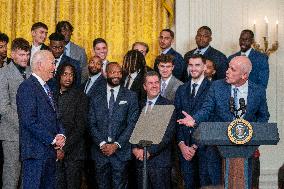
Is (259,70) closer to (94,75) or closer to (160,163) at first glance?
(160,163)

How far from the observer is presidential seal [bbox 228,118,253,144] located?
3955mm

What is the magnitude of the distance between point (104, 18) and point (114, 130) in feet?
9.26

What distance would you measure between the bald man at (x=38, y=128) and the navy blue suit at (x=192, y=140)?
147 cm

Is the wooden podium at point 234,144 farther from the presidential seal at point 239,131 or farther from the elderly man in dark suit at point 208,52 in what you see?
the elderly man in dark suit at point 208,52

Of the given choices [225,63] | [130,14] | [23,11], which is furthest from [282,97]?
[23,11]

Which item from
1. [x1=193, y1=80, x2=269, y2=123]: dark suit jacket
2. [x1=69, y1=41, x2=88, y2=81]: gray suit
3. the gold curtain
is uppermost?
the gold curtain

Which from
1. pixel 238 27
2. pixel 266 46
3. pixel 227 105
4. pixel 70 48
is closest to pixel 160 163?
pixel 227 105

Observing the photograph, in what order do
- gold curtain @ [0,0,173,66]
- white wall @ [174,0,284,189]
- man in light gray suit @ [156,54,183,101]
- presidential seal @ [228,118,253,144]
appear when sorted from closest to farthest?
presidential seal @ [228,118,253,144] < man in light gray suit @ [156,54,183,101] < white wall @ [174,0,284,189] < gold curtain @ [0,0,173,66]

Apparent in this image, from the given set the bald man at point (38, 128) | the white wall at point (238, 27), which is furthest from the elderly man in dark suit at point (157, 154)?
the white wall at point (238, 27)

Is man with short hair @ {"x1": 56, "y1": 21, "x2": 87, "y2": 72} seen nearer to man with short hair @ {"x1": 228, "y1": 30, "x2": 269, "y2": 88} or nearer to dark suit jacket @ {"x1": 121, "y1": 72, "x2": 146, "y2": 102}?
dark suit jacket @ {"x1": 121, "y1": 72, "x2": 146, "y2": 102}

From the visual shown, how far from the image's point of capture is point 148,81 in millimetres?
5961

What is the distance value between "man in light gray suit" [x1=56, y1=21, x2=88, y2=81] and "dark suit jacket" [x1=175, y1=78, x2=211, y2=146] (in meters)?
1.61

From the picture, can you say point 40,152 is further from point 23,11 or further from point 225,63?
point 23,11

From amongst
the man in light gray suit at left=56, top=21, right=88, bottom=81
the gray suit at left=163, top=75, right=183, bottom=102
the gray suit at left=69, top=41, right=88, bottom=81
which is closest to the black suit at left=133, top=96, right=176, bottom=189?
the gray suit at left=163, top=75, right=183, bottom=102
